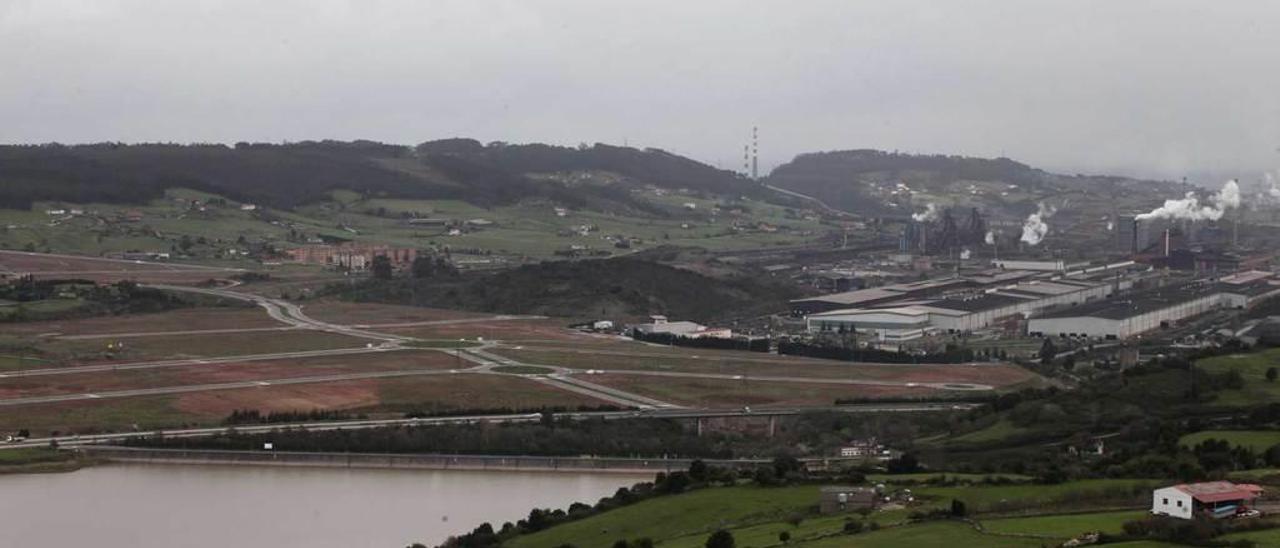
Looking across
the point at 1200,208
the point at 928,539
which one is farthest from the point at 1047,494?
the point at 1200,208

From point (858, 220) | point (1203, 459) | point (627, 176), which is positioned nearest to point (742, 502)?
point (1203, 459)

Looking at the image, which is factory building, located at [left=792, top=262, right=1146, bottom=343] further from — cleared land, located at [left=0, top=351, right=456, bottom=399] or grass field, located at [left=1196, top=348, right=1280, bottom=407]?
grass field, located at [left=1196, top=348, right=1280, bottom=407]

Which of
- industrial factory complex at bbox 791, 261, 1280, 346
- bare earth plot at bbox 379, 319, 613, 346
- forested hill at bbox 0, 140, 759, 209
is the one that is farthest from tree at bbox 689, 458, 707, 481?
forested hill at bbox 0, 140, 759, 209

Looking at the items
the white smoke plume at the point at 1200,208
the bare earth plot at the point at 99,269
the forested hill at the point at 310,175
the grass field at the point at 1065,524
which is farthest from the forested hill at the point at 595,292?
the grass field at the point at 1065,524

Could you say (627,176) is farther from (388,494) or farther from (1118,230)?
(388,494)

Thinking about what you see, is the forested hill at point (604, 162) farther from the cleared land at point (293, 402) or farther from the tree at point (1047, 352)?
the cleared land at point (293, 402)
